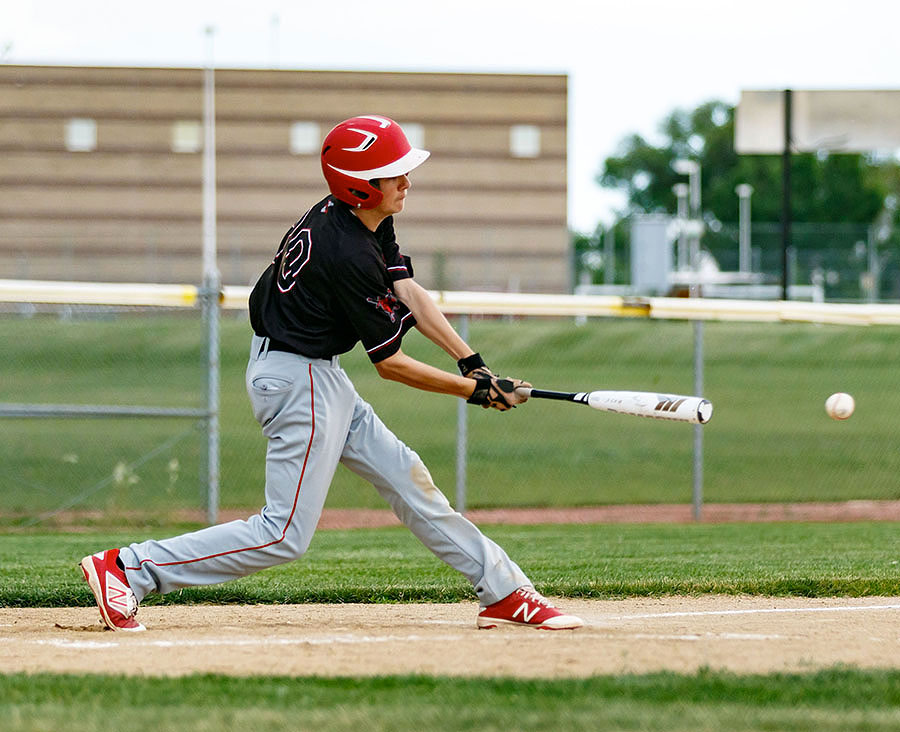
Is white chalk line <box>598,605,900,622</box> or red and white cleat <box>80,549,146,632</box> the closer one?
red and white cleat <box>80,549,146,632</box>

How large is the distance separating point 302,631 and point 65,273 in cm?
3142

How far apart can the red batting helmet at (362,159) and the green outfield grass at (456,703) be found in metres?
1.86

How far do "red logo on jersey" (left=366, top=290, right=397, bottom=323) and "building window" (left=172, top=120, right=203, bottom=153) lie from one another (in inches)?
1516

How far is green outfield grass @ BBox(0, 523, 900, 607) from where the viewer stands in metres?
6.41

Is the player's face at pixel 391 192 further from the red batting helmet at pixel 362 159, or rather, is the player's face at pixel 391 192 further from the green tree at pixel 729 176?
the green tree at pixel 729 176

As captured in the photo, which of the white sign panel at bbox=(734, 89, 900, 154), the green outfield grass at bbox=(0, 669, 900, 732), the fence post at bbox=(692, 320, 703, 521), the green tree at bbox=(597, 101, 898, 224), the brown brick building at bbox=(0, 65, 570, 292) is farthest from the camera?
the green tree at bbox=(597, 101, 898, 224)

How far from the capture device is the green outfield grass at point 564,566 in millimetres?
6410

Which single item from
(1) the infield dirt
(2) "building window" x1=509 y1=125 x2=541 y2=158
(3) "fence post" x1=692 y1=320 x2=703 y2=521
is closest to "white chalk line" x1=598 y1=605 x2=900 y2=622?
(1) the infield dirt

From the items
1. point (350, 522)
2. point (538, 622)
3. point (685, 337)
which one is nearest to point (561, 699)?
point (538, 622)

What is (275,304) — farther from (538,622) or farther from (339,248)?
(538,622)

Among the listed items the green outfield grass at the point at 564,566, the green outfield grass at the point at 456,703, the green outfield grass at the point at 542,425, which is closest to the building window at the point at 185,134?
the green outfield grass at the point at 542,425

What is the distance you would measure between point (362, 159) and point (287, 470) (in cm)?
122

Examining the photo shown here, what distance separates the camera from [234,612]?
5.89 meters

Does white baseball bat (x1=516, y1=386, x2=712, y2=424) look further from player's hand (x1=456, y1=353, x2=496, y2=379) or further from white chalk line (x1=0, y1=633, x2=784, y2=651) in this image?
white chalk line (x1=0, y1=633, x2=784, y2=651)
